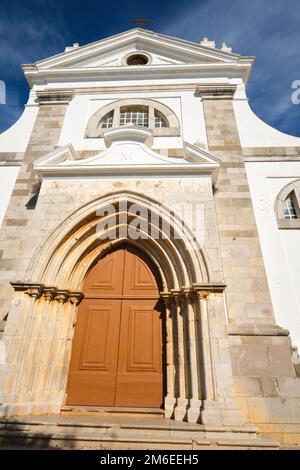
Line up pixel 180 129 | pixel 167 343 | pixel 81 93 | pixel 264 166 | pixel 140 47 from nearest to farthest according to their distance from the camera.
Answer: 1. pixel 167 343
2. pixel 264 166
3. pixel 180 129
4. pixel 81 93
5. pixel 140 47

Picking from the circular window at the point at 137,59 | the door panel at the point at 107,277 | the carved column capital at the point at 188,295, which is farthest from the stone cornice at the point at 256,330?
the circular window at the point at 137,59

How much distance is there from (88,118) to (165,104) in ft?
7.06

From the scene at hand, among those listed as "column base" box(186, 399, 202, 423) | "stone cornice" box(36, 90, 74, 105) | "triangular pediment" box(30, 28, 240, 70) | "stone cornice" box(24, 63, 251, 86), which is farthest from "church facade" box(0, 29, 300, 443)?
"triangular pediment" box(30, 28, 240, 70)

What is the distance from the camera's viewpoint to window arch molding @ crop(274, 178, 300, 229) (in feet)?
19.2

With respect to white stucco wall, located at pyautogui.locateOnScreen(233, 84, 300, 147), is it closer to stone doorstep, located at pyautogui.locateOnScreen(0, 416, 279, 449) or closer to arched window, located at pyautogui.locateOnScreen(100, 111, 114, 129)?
arched window, located at pyautogui.locateOnScreen(100, 111, 114, 129)

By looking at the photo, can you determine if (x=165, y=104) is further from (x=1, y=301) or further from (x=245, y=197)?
(x=1, y=301)

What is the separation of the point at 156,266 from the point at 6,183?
4059 millimetres

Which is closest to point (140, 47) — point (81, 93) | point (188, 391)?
point (81, 93)

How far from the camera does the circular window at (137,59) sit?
9406 millimetres

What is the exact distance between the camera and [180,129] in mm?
7262

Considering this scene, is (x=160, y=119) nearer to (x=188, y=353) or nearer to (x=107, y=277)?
(x=107, y=277)

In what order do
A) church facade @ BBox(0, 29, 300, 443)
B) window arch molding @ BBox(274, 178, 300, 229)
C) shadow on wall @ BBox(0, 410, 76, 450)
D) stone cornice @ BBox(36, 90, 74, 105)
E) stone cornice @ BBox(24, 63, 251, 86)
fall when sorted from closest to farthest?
shadow on wall @ BBox(0, 410, 76, 450) < church facade @ BBox(0, 29, 300, 443) < window arch molding @ BBox(274, 178, 300, 229) < stone cornice @ BBox(36, 90, 74, 105) < stone cornice @ BBox(24, 63, 251, 86)

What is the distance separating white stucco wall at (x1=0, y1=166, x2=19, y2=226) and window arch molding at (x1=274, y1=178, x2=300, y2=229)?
590 centimetres

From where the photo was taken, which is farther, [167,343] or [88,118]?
[88,118]
